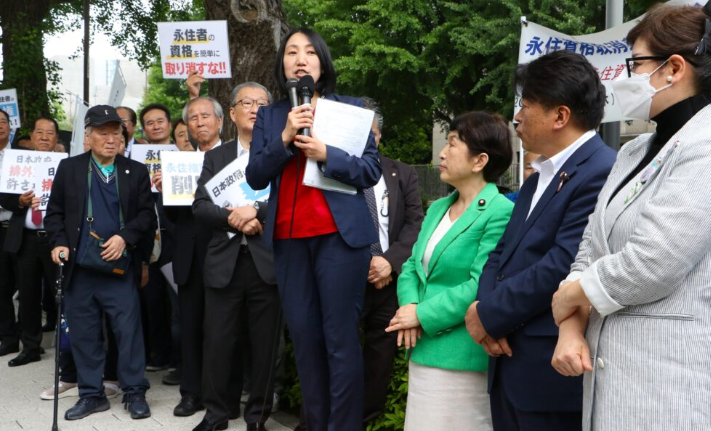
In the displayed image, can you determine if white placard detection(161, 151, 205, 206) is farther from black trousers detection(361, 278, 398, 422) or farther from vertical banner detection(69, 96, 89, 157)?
vertical banner detection(69, 96, 89, 157)

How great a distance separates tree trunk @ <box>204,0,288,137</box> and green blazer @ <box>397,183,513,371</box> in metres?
3.98

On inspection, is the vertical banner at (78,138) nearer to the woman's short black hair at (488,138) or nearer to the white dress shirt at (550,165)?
the woman's short black hair at (488,138)

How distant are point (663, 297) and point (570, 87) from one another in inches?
35.9

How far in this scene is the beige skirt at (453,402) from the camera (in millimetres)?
2979

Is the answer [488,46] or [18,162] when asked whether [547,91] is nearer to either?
[18,162]

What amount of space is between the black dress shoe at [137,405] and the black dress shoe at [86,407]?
0.15 meters

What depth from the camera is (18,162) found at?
6.46 metres

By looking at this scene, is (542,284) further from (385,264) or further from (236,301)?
(236,301)

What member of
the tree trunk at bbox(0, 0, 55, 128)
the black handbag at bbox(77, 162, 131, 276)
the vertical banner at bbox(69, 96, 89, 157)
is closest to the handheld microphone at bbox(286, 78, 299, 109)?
the black handbag at bbox(77, 162, 131, 276)

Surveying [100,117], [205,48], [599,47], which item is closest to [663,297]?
[100,117]

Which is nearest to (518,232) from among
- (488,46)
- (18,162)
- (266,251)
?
(266,251)

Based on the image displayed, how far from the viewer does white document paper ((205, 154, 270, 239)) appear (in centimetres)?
456

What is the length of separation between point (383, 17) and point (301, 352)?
14.4 m

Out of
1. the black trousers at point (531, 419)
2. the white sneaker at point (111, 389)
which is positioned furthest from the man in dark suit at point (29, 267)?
the black trousers at point (531, 419)
